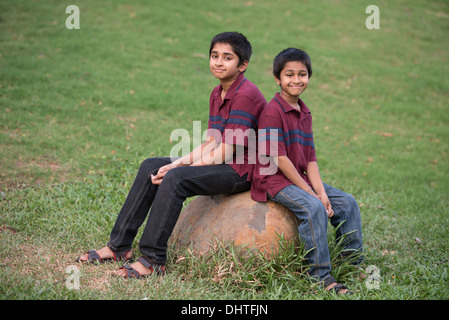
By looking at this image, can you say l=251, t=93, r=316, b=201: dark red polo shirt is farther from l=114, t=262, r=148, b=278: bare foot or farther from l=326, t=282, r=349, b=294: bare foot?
l=114, t=262, r=148, b=278: bare foot

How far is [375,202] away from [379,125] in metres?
3.22

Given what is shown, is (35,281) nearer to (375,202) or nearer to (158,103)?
(375,202)

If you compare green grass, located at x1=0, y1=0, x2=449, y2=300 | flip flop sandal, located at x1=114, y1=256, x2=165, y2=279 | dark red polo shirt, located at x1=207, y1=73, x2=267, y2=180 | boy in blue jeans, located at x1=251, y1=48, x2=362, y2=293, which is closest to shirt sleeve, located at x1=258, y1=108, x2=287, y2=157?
boy in blue jeans, located at x1=251, y1=48, x2=362, y2=293

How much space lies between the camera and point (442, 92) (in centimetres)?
1052

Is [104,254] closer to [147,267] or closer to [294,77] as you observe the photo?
[147,267]

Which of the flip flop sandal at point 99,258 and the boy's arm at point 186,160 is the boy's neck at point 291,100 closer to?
the boy's arm at point 186,160

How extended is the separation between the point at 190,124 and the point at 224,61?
4.26 metres

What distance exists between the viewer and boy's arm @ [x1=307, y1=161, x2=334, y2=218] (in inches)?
148

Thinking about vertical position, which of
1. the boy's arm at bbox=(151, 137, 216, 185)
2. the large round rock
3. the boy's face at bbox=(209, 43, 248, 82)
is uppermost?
the boy's face at bbox=(209, 43, 248, 82)

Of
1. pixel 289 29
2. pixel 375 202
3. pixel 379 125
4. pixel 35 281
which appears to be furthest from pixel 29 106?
pixel 289 29

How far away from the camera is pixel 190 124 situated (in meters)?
7.97

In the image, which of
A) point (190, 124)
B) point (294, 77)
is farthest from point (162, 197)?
point (190, 124)
